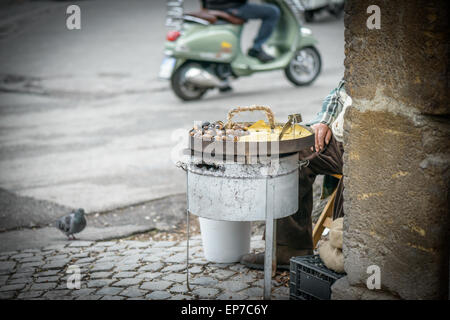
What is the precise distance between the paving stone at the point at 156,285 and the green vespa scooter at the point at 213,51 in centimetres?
584

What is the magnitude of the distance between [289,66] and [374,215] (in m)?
7.99

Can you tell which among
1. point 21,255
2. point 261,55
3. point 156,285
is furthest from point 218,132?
point 261,55

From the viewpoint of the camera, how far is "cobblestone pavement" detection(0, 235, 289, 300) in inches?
151

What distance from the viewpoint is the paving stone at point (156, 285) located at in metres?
3.92

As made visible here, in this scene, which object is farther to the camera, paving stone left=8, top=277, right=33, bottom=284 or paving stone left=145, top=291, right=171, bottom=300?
paving stone left=8, top=277, right=33, bottom=284

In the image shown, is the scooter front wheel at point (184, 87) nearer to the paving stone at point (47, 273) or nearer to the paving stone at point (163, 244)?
the paving stone at point (163, 244)

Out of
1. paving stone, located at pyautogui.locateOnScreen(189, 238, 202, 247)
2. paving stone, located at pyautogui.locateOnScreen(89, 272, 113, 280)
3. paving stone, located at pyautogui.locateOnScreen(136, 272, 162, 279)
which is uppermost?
paving stone, located at pyautogui.locateOnScreen(189, 238, 202, 247)

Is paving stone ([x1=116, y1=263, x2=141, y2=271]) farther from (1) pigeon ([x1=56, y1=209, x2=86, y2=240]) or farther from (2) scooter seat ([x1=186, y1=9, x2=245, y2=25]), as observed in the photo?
(2) scooter seat ([x1=186, y1=9, x2=245, y2=25])

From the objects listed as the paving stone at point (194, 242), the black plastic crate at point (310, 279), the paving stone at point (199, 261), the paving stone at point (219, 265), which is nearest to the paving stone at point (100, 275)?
the paving stone at point (199, 261)

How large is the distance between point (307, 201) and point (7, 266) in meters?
2.12

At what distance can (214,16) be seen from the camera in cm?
957

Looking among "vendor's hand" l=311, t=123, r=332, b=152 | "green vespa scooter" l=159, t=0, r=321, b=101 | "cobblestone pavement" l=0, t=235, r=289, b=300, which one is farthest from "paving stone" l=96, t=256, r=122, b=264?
"green vespa scooter" l=159, t=0, r=321, b=101
